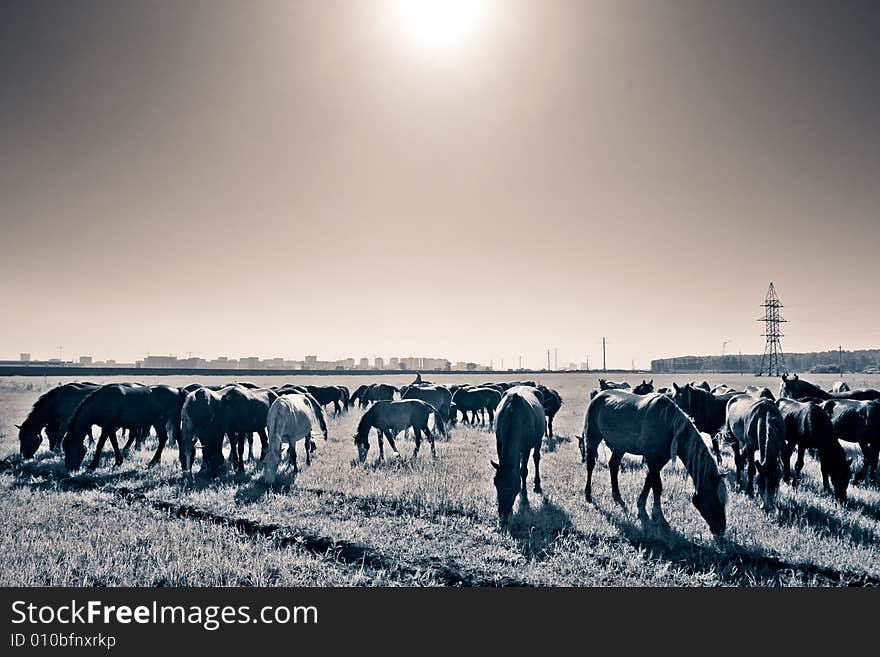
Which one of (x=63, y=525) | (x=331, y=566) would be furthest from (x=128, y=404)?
(x=331, y=566)

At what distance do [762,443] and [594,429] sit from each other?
3.66m

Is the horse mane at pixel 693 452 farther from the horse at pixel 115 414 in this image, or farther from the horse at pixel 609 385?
the horse at pixel 115 414

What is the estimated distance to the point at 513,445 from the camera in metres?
9.16

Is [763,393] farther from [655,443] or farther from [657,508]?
[657,508]

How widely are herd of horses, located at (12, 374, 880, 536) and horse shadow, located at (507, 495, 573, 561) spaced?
334 millimetres

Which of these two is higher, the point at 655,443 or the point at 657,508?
the point at 655,443

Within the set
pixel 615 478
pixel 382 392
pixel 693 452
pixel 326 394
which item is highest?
pixel 693 452

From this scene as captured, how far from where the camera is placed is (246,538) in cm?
730

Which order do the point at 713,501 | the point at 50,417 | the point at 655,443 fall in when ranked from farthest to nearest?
the point at 50,417 < the point at 655,443 < the point at 713,501

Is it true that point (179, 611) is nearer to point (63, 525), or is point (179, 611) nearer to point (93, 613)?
point (93, 613)

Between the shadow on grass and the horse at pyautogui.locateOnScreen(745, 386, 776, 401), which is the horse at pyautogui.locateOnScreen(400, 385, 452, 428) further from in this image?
the shadow on grass

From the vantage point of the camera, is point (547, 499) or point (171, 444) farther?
point (171, 444)

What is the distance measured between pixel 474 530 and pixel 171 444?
13.8 m

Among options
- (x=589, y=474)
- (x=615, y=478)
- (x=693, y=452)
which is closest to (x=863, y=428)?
(x=693, y=452)
